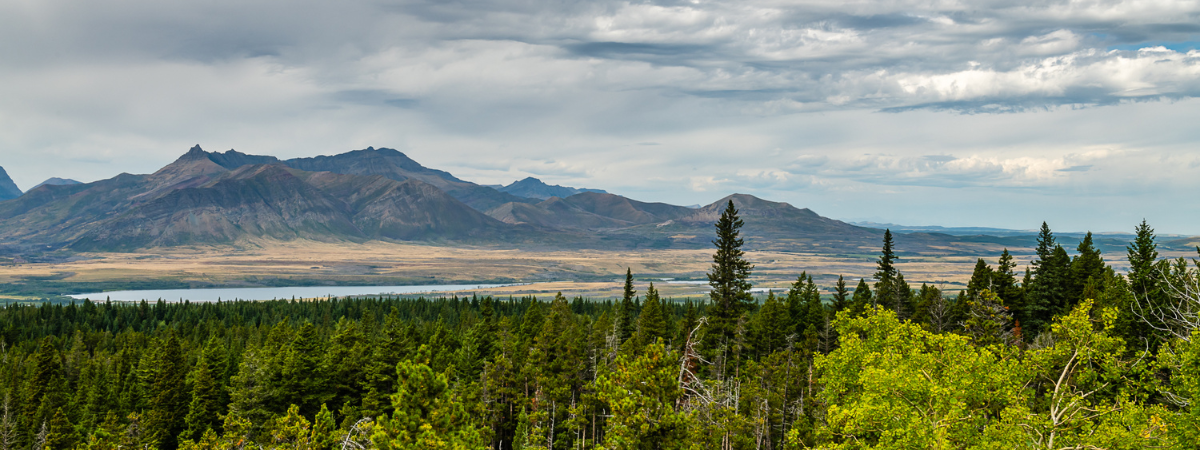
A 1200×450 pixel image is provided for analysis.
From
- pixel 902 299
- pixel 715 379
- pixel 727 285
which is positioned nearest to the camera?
pixel 715 379

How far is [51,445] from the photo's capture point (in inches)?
2477

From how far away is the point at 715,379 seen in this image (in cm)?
6644

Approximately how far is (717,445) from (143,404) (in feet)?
199

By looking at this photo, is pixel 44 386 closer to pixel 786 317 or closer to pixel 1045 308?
pixel 786 317

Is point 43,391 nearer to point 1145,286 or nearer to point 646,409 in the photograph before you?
point 646,409

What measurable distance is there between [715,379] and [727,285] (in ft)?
52.5

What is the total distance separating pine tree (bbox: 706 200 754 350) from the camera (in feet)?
261

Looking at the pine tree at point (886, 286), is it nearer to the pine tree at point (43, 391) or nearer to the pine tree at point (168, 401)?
the pine tree at point (168, 401)

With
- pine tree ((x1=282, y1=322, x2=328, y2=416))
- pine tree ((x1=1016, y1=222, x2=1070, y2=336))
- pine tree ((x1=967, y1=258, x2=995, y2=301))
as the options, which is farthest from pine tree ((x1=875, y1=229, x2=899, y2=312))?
pine tree ((x1=282, y1=322, x2=328, y2=416))

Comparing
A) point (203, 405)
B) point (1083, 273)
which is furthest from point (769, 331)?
point (203, 405)

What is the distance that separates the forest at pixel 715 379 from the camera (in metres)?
27.6

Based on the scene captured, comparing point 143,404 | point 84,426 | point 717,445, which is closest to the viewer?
point 717,445

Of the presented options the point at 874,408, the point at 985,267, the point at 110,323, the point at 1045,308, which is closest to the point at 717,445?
the point at 874,408

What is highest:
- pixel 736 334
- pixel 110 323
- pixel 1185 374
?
pixel 1185 374
